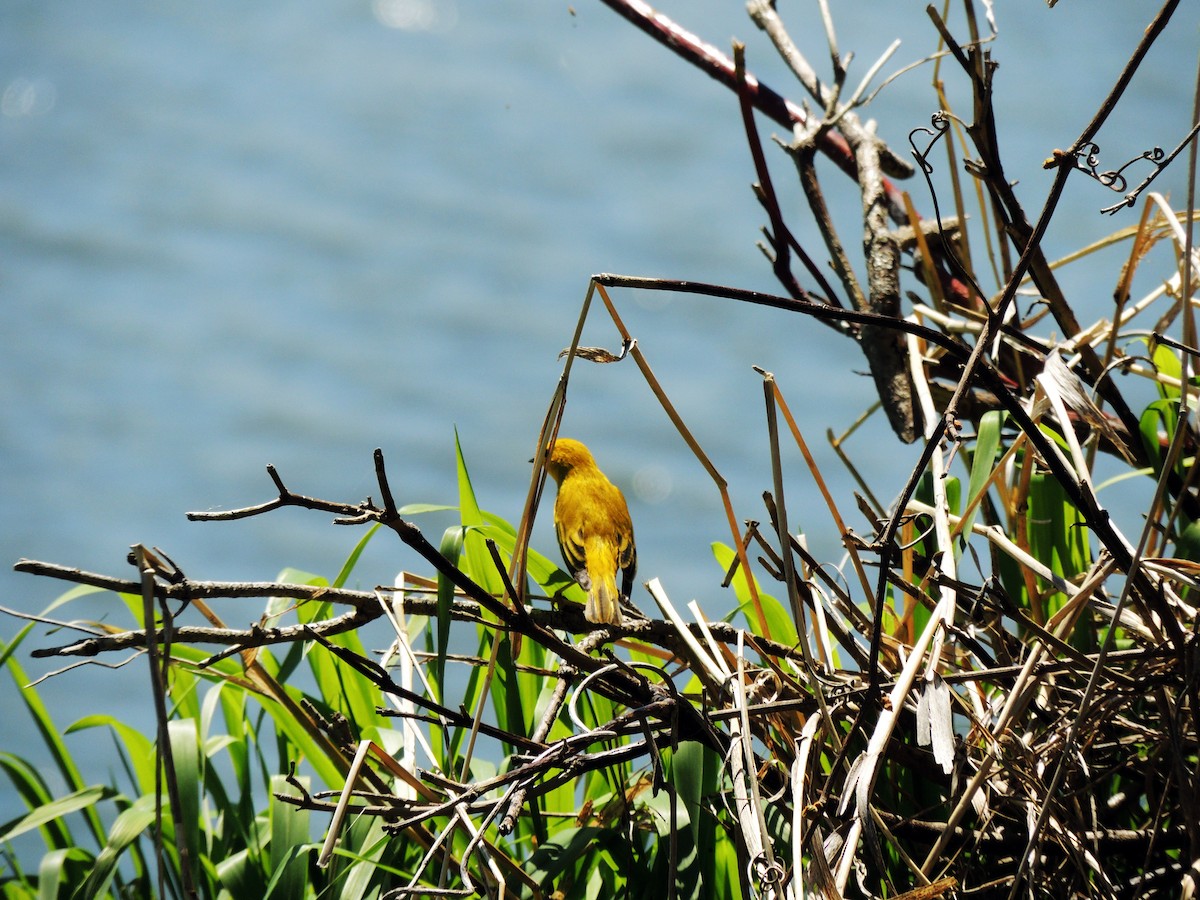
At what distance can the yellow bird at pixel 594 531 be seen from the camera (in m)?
2.13

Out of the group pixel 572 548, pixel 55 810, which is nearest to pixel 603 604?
pixel 572 548

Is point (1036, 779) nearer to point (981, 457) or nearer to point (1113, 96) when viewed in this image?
point (981, 457)

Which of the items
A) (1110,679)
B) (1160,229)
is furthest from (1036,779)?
(1160,229)

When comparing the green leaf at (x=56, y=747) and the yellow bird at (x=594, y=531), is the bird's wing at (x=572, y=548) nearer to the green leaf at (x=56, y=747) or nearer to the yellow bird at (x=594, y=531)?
the yellow bird at (x=594, y=531)

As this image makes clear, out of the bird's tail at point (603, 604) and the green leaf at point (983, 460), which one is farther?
the bird's tail at point (603, 604)

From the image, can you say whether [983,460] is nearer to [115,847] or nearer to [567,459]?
[115,847]

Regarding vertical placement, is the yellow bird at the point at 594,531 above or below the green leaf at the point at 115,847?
above

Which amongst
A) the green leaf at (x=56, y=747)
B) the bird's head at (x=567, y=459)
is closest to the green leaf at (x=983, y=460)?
the bird's head at (x=567, y=459)

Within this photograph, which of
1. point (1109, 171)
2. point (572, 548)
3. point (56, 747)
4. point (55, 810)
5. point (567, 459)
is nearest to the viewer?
point (1109, 171)

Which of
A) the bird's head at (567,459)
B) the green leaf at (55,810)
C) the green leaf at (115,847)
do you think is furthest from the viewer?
the bird's head at (567,459)

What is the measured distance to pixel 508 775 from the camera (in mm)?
1021

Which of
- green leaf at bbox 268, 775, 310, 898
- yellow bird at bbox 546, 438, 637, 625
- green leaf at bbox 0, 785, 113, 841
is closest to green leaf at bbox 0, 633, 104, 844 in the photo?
green leaf at bbox 0, 785, 113, 841

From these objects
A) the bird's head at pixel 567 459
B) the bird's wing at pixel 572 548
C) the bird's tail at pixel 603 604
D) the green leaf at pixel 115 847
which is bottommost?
the green leaf at pixel 115 847

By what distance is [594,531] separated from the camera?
2305 millimetres
